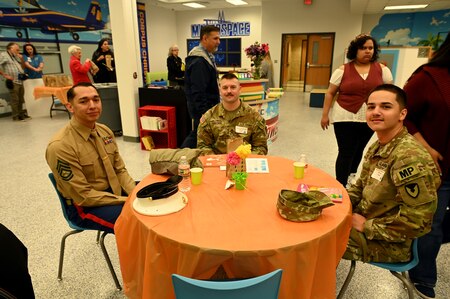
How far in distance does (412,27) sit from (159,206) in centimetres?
1289

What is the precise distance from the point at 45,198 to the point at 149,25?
10.3 metres

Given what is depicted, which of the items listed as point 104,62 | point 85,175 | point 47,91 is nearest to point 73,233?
point 85,175

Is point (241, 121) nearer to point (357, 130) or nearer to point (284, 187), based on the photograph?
point (284, 187)

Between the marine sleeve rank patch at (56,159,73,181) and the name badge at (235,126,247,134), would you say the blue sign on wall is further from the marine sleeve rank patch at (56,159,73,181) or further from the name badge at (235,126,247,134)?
the marine sleeve rank patch at (56,159,73,181)

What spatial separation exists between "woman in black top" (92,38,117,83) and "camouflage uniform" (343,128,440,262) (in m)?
5.93

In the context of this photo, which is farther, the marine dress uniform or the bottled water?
the marine dress uniform

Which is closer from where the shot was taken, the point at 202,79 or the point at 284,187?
the point at 284,187

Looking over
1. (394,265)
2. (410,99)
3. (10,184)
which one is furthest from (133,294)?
(10,184)

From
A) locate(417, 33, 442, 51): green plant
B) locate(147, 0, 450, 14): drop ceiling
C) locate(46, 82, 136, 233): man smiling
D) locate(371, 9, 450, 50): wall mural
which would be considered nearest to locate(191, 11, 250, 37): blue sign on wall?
locate(147, 0, 450, 14): drop ceiling

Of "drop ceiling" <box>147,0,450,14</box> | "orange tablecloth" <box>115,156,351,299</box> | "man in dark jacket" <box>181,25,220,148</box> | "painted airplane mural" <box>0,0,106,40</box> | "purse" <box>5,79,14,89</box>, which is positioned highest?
"drop ceiling" <box>147,0,450,14</box>

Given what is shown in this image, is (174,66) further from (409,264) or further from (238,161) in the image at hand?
(409,264)

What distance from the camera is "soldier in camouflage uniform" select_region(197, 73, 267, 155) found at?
2455mm

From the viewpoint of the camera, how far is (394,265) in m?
1.49

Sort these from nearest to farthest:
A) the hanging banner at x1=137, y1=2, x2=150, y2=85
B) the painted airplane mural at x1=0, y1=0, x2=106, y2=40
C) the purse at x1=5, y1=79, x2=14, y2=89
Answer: the purse at x1=5, y1=79, x2=14, y2=89 → the painted airplane mural at x1=0, y1=0, x2=106, y2=40 → the hanging banner at x1=137, y1=2, x2=150, y2=85
